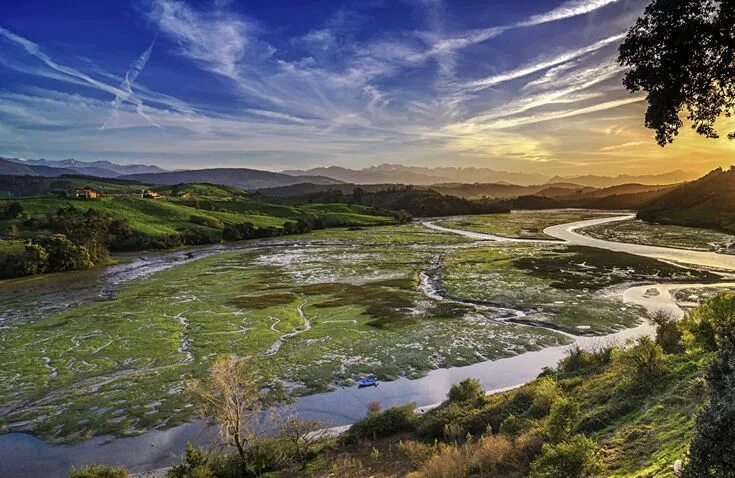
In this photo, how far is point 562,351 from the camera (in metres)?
35.3

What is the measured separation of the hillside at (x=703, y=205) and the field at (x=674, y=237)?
5464 mm

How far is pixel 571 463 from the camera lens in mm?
11758

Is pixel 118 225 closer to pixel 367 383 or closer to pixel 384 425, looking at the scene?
pixel 367 383

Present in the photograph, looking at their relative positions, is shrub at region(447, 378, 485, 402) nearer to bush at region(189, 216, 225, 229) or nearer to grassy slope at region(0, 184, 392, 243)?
grassy slope at region(0, 184, 392, 243)

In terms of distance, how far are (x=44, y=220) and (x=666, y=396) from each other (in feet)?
389

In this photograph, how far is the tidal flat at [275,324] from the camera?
29344 millimetres

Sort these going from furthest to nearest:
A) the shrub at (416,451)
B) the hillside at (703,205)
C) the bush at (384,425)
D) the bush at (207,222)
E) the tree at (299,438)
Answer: the bush at (207,222) → the hillside at (703,205) → the bush at (384,425) → the tree at (299,438) → the shrub at (416,451)

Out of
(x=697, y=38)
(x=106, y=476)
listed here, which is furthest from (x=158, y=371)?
(x=697, y=38)

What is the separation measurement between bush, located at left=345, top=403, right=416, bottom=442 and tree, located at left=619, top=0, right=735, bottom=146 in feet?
58.1

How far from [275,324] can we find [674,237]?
10533 cm

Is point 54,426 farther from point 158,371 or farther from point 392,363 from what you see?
point 392,363

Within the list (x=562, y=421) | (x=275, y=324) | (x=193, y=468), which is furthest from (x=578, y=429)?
(x=275, y=324)

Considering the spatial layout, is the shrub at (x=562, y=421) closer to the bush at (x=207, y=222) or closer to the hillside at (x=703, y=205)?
the bush at (x=207, y=222)

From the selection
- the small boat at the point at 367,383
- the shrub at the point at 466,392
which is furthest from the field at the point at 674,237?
the small boat at the point at 367,383
